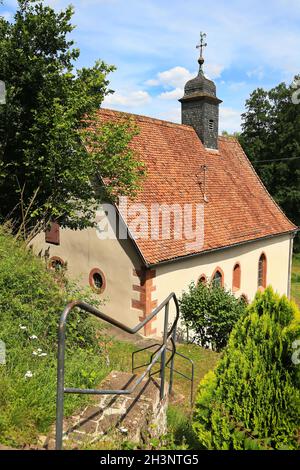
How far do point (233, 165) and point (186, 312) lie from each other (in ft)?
36.4

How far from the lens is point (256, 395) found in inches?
130

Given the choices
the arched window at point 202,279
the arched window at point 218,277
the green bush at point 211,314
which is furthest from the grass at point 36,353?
the arched window at point 218,277

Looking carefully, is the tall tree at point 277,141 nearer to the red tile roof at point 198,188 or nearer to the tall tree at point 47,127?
the red tile roof at point 198,188

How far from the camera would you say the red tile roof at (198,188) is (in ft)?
42.5

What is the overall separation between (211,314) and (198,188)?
20.3ft

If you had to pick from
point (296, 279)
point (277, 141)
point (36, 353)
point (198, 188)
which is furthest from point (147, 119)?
point (277, 141)

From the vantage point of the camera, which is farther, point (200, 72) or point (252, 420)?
point (200, 72)

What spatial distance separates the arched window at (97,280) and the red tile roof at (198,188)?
6.95 ft

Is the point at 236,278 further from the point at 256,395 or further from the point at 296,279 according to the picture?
the point at 296,279

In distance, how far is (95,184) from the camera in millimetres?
9805

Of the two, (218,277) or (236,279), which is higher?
(236,279)

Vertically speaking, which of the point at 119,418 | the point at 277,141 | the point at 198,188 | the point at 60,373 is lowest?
the point at 119,418
